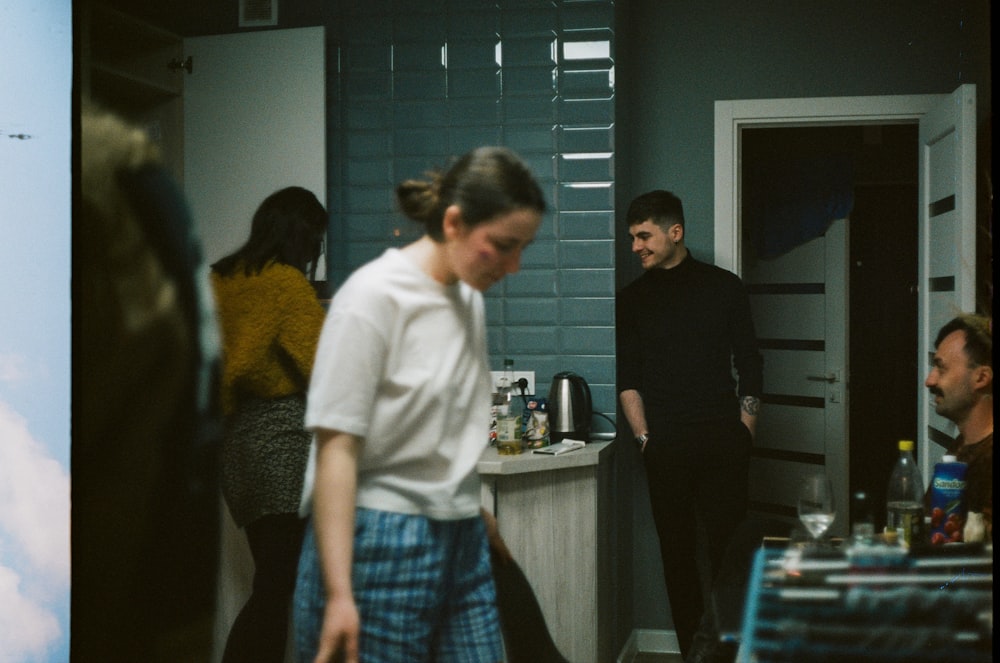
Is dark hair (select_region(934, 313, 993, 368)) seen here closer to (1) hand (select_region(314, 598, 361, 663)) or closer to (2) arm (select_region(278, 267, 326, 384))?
(1) hand (select_region(314, 598, 361, 663))

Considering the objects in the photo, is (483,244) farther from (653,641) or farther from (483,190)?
(653,641)

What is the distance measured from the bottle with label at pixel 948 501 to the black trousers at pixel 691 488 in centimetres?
100

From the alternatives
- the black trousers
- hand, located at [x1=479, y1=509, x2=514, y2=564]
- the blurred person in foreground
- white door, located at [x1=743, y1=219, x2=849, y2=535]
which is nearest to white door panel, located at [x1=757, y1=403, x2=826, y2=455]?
white door, located at [x1=743, y1=219, x2=849, y2=535]

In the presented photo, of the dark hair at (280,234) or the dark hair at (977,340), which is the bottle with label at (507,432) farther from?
the dark hair at (977,340)

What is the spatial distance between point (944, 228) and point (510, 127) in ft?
3.75

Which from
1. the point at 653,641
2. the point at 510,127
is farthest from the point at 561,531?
the point at 510,127

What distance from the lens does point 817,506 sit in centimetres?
143

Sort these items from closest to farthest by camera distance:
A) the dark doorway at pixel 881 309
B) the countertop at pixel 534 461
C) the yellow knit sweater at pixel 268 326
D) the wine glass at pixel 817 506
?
the wine glass at pixel 817 506 < the yellow knit sweater at pixel 268 326 < the countertop at pixel 534 461 < the dark doorway at pixel 881 309

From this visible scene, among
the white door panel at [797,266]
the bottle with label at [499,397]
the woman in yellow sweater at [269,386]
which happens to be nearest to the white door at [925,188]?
the bottle with label at [499,397]

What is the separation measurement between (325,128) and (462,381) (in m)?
1.50

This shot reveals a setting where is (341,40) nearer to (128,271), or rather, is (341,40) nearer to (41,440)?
(128,271)

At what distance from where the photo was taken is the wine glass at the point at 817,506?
1426 millimetres

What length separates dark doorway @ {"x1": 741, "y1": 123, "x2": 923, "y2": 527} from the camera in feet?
12.7

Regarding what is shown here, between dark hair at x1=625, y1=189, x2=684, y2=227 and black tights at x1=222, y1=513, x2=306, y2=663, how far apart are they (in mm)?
1117
